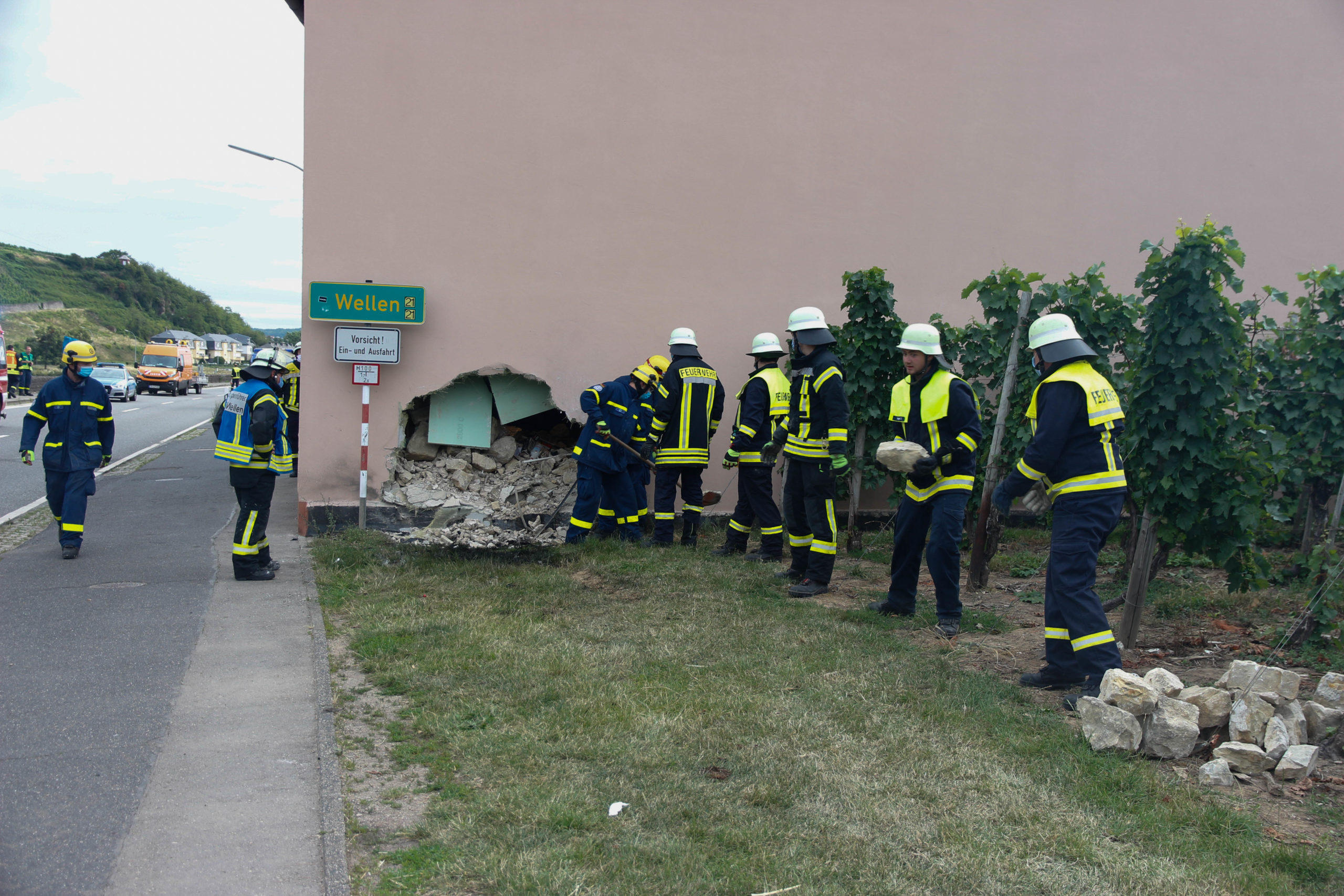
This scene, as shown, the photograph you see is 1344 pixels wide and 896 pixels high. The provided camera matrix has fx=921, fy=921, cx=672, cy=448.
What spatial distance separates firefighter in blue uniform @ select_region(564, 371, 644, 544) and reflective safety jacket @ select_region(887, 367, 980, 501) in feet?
11.0

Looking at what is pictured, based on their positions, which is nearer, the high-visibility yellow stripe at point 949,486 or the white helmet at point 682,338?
the high-visibility yellow stripe at point 949,486

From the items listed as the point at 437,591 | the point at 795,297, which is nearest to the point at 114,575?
the point at 437,591

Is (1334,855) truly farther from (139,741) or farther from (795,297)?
(795,297)

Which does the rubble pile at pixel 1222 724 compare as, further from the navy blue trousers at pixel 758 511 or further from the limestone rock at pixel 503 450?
the limestone rock at pixel 503 450

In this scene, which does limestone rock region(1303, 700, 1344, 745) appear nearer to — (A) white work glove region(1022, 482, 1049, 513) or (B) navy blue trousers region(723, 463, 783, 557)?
(A) white work glove region(1022, 482, 1049, 513)

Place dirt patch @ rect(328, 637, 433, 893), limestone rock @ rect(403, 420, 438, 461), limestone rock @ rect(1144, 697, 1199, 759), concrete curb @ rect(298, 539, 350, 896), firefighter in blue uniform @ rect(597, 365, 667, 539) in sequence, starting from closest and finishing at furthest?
concrete curb @ rect(298, 539, 350, 896), dirt patch @ rect(328, 637, 433, 893), limestone rock @ rect(1144, 697, 1199, 759), firefighter in blue uniform @ rect(597, 365, 667, 539), limestone rock @ rect(403, 420, 438, 461)

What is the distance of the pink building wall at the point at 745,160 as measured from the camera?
9.49 m

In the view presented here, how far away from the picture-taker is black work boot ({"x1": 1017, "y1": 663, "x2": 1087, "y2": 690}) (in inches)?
203

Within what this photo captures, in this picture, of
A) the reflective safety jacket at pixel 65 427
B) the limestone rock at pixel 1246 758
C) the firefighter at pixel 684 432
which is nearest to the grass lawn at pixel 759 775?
the limestone rock at pixel 1246 758

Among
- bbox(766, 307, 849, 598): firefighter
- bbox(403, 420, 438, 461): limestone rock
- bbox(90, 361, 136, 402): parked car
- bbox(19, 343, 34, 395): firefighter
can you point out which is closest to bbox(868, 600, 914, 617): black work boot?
bbox(766, 307, 849, 598): firefighter

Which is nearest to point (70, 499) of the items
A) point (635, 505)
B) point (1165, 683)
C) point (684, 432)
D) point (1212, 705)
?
point (635, 505)

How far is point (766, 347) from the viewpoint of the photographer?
8539mm

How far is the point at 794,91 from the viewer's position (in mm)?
10188

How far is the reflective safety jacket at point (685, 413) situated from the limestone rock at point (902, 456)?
3.23m
